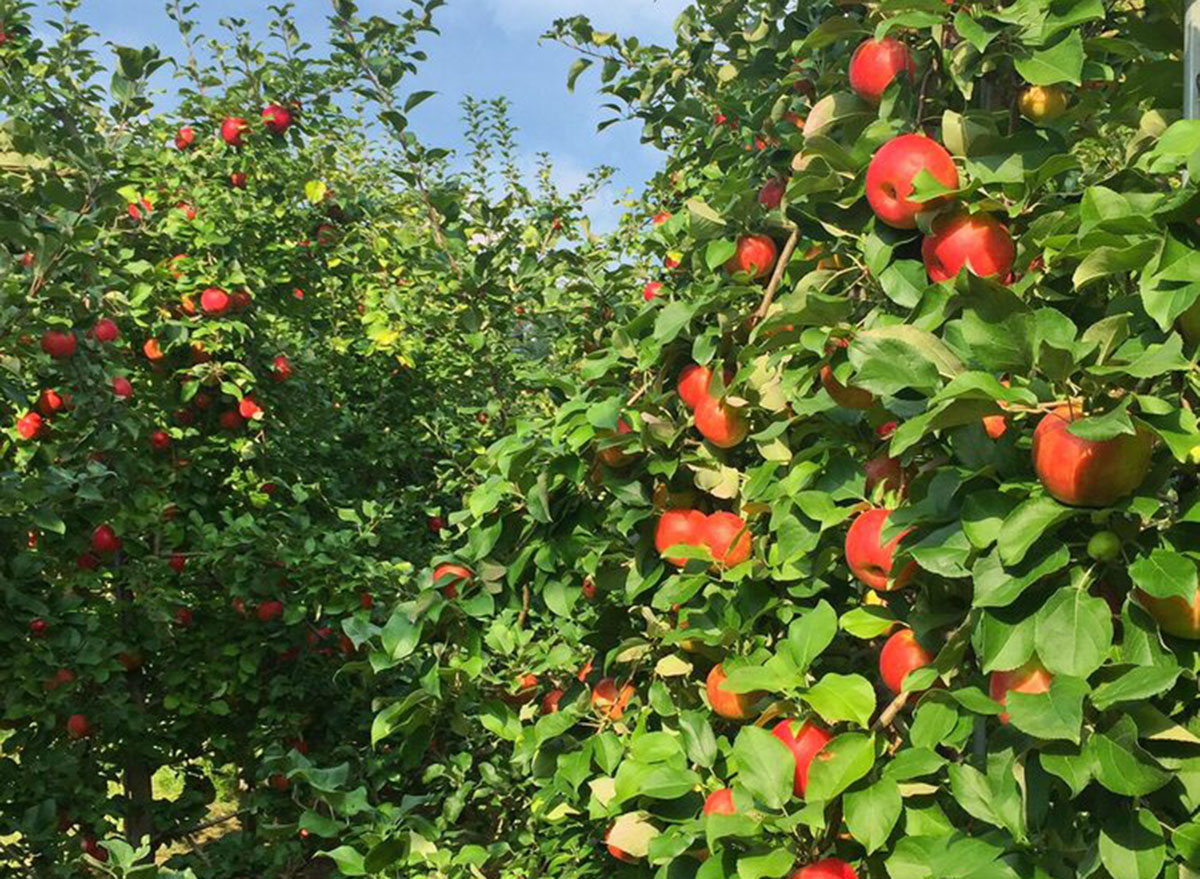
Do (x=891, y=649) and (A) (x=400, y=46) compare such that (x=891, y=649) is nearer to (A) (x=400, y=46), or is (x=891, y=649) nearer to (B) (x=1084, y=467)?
(B) (x=1084, y=467)

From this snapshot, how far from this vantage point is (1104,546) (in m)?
1.04

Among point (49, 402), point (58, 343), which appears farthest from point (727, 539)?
point (49, 402)

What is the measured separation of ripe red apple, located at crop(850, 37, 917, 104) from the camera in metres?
1.56

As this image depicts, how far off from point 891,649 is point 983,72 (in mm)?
791

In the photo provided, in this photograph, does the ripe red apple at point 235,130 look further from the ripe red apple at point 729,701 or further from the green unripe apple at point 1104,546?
the green unripe apple at point 1104,546

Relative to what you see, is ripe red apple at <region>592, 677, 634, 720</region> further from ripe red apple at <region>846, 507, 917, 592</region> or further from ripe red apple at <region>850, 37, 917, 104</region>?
ripe red apple at <region>850, 37, 917, 104</region>

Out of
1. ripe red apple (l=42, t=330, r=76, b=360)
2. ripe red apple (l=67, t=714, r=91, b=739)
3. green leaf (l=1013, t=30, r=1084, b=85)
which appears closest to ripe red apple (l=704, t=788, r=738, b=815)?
green leaf (l=1013, t=30, r=1084, b=85)

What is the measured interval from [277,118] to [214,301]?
1.07 metres

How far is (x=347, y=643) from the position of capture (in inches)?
139

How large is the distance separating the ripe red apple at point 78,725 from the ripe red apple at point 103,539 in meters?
0.56

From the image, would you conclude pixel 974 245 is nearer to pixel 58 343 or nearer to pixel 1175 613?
pixel 1175 613

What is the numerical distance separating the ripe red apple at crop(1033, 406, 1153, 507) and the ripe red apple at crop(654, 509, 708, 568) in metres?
0.82

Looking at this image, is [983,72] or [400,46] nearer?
[983,72]

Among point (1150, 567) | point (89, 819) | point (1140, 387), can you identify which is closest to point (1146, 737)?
point (1150, 567)
